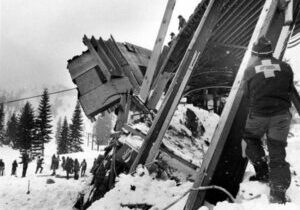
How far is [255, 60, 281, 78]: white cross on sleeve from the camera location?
10.7ft

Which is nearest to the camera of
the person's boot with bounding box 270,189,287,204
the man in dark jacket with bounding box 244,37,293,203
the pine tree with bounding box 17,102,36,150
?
the person's boot with bounding box 270,189,287,204

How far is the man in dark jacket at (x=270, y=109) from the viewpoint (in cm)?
311

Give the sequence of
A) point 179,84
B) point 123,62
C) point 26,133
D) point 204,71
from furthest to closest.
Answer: point 26,133, point 204,71, point 123,62, point 179,84

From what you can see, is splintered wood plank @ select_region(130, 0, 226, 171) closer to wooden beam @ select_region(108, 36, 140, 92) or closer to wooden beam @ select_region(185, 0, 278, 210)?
wooden beam @ select_region(185, 0, 278, 210)

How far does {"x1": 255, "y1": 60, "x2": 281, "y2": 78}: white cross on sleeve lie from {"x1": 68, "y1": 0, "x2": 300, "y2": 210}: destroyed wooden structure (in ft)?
1.36

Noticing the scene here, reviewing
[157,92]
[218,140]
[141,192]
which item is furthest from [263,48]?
[157,92]

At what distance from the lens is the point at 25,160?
25.4 metres

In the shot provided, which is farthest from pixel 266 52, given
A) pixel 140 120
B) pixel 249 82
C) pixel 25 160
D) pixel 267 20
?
pixel 25 160

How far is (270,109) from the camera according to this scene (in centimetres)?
321

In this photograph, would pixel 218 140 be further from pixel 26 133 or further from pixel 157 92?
pixel 26 133

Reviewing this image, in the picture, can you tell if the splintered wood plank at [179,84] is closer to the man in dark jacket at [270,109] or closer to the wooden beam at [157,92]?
the wooden beam at [157,92]

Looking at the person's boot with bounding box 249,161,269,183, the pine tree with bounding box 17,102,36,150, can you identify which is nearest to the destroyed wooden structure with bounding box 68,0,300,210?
the person's boot with bounding box 249,161,269,183

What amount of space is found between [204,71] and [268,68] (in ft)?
22.7

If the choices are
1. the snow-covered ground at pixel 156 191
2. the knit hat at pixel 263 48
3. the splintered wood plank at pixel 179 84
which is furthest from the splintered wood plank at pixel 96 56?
the knit hat at pixel 263 48
